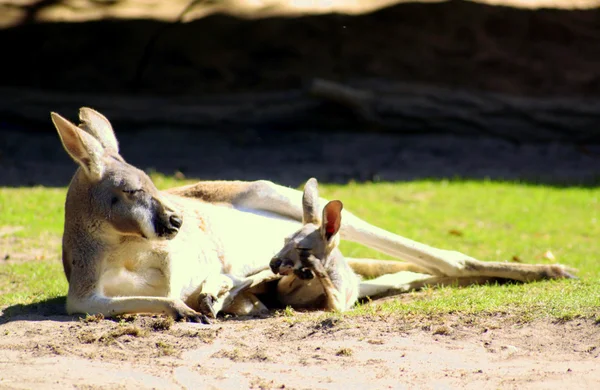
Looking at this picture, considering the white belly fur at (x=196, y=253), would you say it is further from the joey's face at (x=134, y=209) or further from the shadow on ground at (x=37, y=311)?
the shadow on ground at (x=37, y=311)

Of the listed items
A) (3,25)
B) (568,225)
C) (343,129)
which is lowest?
(568,225)

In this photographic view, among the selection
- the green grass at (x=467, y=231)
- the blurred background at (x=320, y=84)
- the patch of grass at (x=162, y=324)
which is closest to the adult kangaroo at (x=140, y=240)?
the patch of grass at (x=162, y=324)

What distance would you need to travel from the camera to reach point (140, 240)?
18.5 feet

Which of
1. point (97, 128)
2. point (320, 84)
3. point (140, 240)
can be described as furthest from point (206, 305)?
point (320, 84)

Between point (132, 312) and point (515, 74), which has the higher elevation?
point (515, 74)

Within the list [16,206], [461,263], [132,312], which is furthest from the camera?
[16,206]

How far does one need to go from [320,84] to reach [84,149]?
307 inches

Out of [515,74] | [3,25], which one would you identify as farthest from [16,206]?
[515,74]

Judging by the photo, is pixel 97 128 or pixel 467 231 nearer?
pixel 97 128

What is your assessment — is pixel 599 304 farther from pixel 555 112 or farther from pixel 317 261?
pixel 555 112

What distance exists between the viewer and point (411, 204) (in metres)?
11.5

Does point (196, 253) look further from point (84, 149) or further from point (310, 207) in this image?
point (84, 149)

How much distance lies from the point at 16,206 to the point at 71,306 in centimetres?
493

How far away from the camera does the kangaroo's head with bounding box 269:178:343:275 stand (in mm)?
5699
